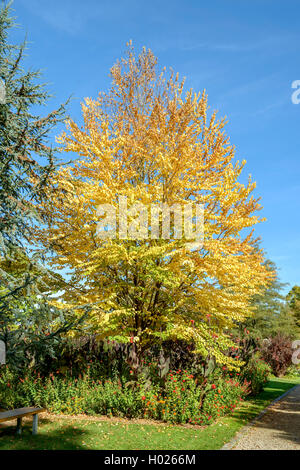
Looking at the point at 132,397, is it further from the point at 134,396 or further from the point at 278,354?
the point at 278,354

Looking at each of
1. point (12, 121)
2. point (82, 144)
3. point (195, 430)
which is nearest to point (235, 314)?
point (195, 430)

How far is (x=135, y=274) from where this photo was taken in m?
9.57

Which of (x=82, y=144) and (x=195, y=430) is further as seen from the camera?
(x=82, y=144)

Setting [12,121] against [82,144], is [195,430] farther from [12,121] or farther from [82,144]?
[12,121]

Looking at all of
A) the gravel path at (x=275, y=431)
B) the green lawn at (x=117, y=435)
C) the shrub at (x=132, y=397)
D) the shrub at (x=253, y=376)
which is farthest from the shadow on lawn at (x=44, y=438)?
the shrub at (x=253, y=376)

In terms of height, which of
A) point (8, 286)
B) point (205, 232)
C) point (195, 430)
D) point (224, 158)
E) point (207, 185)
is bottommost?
point (195, 430)

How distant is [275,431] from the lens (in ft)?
26.5

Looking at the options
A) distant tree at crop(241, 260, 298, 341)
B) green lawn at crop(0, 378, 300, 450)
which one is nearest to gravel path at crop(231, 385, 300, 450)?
green lawn at crop(0, 378, 300, 450)

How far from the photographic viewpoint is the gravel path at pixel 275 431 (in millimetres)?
6855

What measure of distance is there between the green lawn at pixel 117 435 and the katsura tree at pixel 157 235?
6.13 feet

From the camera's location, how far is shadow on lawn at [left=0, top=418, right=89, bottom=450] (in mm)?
6609

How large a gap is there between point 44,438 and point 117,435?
1.49 meters

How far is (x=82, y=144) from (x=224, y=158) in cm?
408

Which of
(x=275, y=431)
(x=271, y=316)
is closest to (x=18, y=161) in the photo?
(x=275, y=431)
